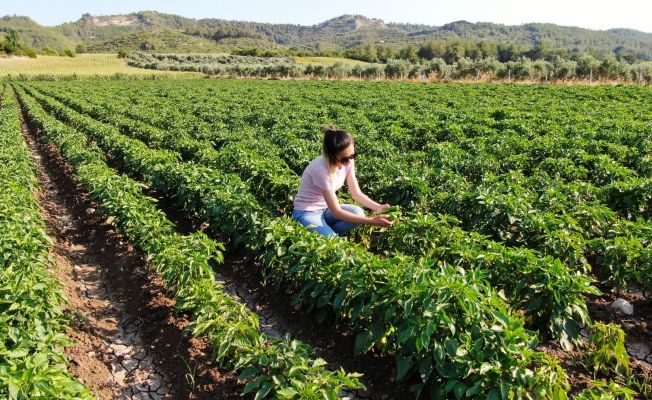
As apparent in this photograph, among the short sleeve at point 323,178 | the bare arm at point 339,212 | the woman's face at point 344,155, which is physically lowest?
the bare arm at point 339,212

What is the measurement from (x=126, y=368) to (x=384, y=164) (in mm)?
6134

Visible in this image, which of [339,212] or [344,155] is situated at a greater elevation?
[344,155]

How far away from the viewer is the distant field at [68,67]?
71.9m

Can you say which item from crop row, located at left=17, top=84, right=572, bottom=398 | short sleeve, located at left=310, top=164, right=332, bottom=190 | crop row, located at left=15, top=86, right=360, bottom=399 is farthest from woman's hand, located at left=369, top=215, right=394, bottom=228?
crop row, located at left=15, top=86, right=360, bottom=399

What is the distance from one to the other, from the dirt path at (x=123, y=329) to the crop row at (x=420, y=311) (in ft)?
4.29

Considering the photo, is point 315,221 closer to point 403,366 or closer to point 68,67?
point 403,366

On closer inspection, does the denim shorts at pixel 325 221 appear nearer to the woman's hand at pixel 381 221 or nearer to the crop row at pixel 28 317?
the woman's hand at pixel 381 221

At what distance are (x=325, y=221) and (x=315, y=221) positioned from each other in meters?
0.40

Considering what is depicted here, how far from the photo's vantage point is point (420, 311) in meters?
3.80

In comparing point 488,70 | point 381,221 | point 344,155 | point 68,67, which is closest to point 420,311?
point 381,221

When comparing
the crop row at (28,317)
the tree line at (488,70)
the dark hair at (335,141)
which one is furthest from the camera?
the tree line at (488,70)

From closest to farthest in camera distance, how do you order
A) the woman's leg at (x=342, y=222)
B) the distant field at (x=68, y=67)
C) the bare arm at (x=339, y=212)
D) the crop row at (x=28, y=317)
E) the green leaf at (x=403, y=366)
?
the crop row at (x=28, y=317) → the green leaf at (x=403, y=366) → the bare arm at (x=339, y=212) → the woman's leg at (x=342, y=222) → the distant field at (x=68, y=67)

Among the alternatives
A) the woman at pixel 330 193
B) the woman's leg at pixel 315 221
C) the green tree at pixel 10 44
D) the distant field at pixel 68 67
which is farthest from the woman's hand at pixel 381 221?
the green tree at pixel 10 44

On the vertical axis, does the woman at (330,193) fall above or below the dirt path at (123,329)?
above
